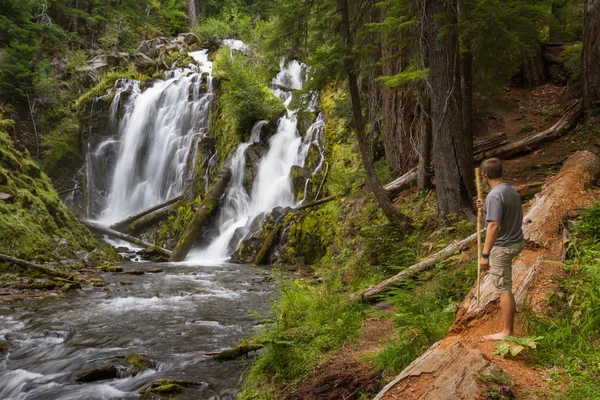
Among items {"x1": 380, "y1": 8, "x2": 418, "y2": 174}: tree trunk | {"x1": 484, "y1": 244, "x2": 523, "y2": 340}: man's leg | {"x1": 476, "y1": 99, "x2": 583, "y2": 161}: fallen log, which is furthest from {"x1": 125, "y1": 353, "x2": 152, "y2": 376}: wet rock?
{"x1": 476, "y1": 99, "x2": 583, "y2": 161}: fallen log

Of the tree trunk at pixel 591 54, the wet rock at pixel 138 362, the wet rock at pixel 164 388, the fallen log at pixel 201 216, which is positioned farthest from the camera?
the fallen log at pixel 201 216

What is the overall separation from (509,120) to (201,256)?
41.5ft

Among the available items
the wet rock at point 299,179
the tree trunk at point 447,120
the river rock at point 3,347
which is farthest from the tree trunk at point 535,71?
the river rock at point 3,347

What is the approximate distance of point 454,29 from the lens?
23.6ft

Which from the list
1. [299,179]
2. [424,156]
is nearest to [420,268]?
[424,156]

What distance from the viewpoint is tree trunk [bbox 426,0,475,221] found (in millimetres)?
7316

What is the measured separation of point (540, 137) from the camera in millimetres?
10633

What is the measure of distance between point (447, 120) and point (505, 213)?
398 cm

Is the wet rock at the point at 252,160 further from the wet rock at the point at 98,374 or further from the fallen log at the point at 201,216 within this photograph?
the wet rock at the point at 98,374

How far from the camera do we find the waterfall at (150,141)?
23781 millimetres

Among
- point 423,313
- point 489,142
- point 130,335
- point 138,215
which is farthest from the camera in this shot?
point 138,215

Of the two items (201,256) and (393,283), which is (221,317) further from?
(201,256)

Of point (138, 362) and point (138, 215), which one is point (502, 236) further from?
point (138, 215)

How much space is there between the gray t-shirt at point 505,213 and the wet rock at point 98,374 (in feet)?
18.7
